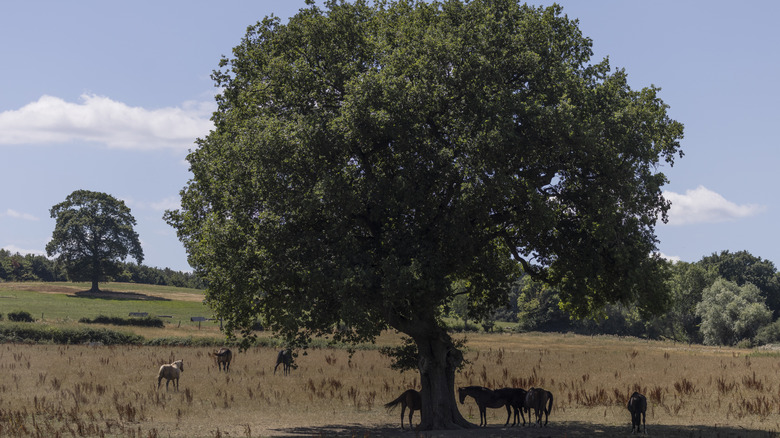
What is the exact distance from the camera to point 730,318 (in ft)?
368

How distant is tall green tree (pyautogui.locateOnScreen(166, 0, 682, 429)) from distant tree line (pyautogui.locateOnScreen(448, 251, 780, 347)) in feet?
226

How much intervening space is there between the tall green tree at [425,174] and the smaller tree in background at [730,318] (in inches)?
3850

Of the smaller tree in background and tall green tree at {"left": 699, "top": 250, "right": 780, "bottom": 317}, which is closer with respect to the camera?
the smaller tree in background

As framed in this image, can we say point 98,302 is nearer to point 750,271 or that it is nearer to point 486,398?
point 486,398

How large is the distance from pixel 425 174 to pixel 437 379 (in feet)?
27.9

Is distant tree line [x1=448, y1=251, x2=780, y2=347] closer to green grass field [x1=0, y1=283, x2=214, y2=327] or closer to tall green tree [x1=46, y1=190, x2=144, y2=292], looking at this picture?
green grass field [x1=0, y1=283, x2=214, y2=327]

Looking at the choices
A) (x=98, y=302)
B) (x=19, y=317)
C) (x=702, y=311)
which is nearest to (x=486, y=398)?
(x=19, y=317)

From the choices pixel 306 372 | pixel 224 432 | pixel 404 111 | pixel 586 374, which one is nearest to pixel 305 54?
pixel 404 111

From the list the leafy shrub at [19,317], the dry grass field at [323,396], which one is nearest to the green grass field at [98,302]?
the leafy shrub at [19,317]

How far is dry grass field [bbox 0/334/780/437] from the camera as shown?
2538cm

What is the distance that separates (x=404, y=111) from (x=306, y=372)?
24997 mm

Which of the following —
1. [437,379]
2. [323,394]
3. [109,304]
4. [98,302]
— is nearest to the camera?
[437,379]

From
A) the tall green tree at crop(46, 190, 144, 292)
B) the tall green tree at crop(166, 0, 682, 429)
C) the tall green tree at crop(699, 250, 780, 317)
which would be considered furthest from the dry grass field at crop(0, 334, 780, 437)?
the tall green tree at crop(699, 250, 780, 317)

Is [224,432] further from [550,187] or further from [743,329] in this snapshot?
[743,329]
